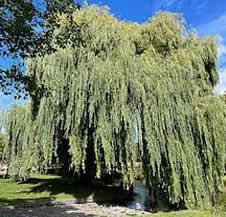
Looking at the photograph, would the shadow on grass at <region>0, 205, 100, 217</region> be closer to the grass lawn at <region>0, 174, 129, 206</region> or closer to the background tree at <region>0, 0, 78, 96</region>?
the grass lawn at <region>0, 174, 129, 206</region>

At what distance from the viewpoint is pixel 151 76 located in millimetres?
10781

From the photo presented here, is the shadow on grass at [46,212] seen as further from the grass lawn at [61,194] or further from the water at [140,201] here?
the water at [140,201]

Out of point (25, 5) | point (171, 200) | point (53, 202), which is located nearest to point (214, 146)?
point (171, 200)

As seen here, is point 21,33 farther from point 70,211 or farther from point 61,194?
point 61,194

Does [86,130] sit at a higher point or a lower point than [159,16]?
lower

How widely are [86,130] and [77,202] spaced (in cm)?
341

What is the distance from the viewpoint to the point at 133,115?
1055cm

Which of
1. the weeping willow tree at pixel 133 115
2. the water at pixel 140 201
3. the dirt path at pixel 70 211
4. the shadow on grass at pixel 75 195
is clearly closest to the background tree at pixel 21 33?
the weeping willow tree at pixel 133 115

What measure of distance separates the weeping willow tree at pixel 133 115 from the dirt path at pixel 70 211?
3.74 feet

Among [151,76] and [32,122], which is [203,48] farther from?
[32,122]

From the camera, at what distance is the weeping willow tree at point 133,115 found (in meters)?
10.2

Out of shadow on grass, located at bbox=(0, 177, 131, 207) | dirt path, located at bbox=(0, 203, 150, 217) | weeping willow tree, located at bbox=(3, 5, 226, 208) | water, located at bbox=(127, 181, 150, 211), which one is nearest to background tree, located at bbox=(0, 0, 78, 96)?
weeping willow tree, located at bbox=(3, 5, 226, 208)

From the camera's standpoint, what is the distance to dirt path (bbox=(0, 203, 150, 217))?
962 cm

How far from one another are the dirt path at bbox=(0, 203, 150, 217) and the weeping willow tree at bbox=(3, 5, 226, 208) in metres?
1.14
